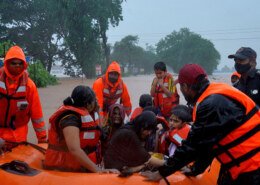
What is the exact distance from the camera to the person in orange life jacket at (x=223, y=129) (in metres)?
2.13

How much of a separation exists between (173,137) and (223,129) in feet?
4.47

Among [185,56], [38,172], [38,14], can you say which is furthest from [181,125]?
[185,56]

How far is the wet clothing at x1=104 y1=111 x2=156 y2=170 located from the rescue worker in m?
1.26

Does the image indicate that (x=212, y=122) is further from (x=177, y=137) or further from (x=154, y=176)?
(x=177, y=137)

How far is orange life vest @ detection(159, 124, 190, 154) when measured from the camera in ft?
11.3

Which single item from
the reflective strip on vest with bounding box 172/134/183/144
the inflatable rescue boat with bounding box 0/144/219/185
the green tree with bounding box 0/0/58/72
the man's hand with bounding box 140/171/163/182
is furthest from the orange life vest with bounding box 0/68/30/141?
the green tree with bounding box 0/0/58/72

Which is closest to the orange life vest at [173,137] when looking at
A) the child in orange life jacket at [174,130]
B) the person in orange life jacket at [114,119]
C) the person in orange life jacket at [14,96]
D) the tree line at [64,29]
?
the child in orange life jacket at [174,130]

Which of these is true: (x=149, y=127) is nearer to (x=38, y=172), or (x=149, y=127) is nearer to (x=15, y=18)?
(x=38, y=172)

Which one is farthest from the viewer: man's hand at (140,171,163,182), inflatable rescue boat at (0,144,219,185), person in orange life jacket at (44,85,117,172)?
person in orange life jacket at (44,85,117,172)

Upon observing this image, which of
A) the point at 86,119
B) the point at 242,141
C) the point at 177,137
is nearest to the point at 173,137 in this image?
the point at 177,137

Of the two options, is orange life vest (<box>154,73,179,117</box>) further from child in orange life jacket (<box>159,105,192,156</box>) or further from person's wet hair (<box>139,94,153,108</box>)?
child in orange life jacket (<box>159,105,192,156</box>)

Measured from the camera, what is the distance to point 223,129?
2133 mm

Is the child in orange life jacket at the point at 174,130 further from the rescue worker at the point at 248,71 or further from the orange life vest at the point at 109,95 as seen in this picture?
the orange life vest at the point at 109,95

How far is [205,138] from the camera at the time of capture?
7.16 feet
